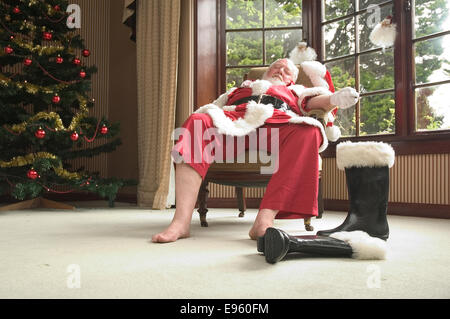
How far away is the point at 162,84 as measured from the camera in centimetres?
351

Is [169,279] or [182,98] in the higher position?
[182,98]

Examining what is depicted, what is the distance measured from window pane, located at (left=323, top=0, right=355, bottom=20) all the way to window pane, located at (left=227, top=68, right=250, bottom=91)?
79cm

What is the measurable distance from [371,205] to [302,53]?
1.96 metres

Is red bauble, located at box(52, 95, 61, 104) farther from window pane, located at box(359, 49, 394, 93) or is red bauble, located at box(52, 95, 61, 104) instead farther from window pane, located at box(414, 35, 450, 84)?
window pane, located at box(414, 35, 450, 84)

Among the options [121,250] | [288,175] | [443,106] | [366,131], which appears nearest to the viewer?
[121,250]

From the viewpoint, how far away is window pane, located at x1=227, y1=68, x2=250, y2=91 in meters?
3.62

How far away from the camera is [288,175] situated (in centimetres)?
172

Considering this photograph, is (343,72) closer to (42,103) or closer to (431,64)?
(431,64)

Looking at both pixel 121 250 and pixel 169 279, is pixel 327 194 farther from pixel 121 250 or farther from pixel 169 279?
pixel 169 279

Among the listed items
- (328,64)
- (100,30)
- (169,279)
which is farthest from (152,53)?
(169,279)

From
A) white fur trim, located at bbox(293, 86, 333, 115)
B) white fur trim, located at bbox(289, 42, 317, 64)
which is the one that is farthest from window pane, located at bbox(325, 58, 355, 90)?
white fur trim, located at bbox(293, 86, 333, 115)
